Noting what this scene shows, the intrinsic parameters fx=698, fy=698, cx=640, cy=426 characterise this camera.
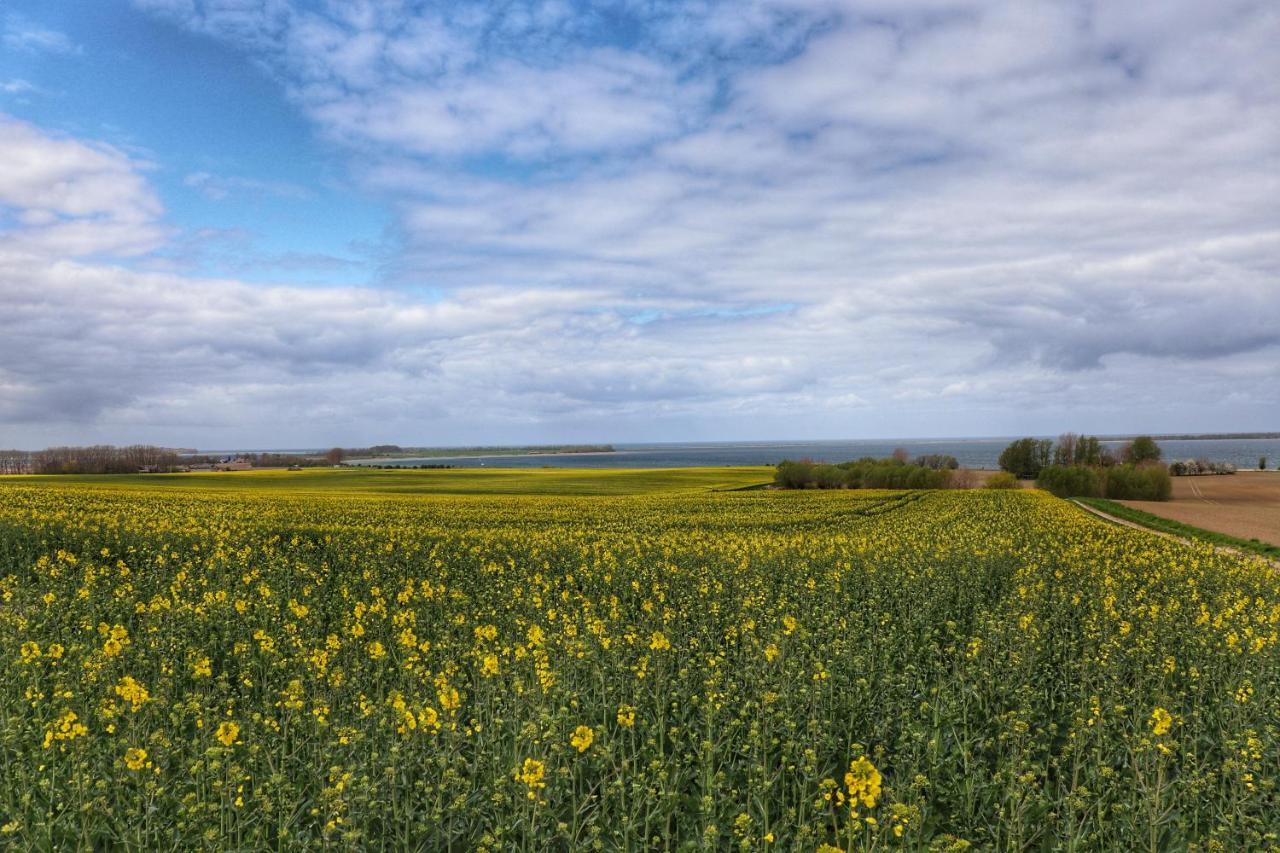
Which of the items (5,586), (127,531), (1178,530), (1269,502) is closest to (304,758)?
(5,586)

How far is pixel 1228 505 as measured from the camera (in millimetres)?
58250

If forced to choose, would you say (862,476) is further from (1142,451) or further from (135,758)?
(135,758)

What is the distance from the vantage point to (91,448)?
11925 cm

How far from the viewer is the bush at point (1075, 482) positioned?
225ft

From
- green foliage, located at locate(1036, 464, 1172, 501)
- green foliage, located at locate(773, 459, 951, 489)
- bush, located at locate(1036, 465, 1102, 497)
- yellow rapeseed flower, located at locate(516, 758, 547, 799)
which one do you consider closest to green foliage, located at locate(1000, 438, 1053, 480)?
green foliage, located at locate(1036, 464, 1172, 501)

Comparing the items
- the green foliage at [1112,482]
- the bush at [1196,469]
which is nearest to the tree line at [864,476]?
the green foliage at [1112,482]

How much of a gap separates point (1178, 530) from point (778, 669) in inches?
1597

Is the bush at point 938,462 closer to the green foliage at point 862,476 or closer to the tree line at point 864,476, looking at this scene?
the tree line at point 864,476

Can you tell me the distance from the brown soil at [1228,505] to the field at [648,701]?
2730 centimetres

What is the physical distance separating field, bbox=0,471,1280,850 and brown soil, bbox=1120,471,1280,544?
27.3 meters

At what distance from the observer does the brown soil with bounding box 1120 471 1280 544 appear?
38.5 m

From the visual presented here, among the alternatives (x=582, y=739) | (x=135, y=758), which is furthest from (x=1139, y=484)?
(x=135, y=758)

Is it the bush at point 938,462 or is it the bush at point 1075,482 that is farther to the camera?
the bush at point 938,462

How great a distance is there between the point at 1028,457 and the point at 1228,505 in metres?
25.7
